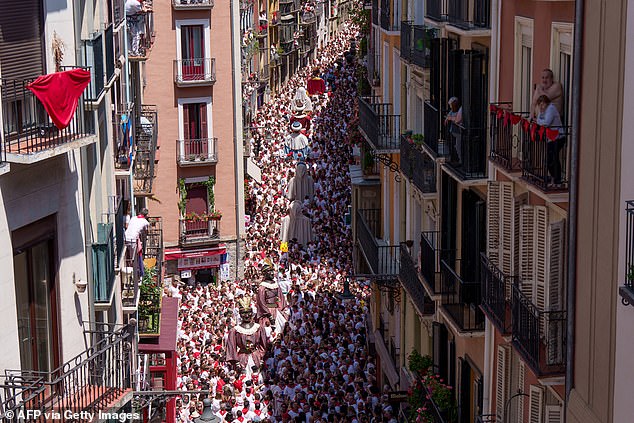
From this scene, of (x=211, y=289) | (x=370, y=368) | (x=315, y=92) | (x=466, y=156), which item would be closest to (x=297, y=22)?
(x=315, y=92)

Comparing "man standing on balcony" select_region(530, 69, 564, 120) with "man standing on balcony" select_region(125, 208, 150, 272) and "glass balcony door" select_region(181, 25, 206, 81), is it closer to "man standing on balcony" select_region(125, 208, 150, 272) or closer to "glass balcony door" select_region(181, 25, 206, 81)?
"man standing on balcony" select_region(125, 208, 150, 272)

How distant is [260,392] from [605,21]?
24.9m

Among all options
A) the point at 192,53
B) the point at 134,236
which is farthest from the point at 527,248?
the point at 192,53

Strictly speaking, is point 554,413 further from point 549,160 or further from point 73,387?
point 73,387

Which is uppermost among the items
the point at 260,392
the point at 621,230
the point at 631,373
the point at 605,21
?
the point at 605,21

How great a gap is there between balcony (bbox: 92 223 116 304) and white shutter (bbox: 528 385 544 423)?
25.4ft

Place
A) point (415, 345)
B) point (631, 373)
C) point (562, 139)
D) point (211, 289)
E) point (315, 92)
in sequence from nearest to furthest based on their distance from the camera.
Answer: point (631, 373) → point (562, 139) → point (415, 345) → point (211, 289) → point (315, 92)

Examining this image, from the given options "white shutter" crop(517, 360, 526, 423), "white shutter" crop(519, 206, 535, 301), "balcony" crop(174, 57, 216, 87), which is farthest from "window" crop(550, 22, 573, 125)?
"balcony" crop(174, 57, 216, 87)

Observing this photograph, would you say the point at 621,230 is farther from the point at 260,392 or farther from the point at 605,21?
the point at 260,392

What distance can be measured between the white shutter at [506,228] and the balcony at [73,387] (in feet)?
21.7

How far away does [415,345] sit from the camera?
1319 inches

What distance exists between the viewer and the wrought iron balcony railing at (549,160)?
58.9 ft

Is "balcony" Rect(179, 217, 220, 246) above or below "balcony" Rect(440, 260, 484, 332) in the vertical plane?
below

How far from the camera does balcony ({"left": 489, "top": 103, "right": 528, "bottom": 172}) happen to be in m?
20.0
